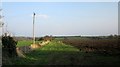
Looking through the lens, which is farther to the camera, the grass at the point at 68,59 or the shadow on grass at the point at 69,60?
the grass at the point at 68,59

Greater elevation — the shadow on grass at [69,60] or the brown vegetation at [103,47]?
the shadow on grass at [69,60]

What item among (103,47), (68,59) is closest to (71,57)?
(68,59)

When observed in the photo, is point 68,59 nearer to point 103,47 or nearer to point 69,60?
point 69,60

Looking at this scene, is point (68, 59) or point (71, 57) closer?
point (68, 59)

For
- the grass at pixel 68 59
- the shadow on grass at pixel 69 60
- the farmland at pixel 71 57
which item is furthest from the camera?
the farmland at pixel 71 57

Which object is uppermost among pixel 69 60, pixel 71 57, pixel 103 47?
pixel 69 60

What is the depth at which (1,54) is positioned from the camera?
22812mm

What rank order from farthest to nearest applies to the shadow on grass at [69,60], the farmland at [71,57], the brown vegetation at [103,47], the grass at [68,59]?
1. the brown vegetation at [103,47]
2. the farmland at [71,57]
3. the grass at [68,59]
4. the shadow on grass at [69,60]

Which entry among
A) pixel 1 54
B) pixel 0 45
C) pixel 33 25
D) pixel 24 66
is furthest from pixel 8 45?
pixel 33 25

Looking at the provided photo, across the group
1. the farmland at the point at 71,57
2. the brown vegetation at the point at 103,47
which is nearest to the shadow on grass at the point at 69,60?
the farmland at the point at 71,57

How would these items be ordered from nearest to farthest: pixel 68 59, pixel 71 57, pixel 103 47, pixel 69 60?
pixel 69 60
pixel 68 59
pixel 71 57
pixel 103 47

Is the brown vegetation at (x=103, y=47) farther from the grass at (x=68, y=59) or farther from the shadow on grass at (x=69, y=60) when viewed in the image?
the shadow on grass at (x=69, y=60)

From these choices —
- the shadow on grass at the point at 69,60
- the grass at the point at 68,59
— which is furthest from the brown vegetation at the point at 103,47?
the shadow on grass at the point at 69,60

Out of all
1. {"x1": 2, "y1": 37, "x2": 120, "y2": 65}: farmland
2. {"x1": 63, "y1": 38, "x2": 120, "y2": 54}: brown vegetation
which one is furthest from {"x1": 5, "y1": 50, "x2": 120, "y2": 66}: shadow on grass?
{"x1": 63, "y1": 38, "x2": 120, "y2": 54}: brown vegetation
